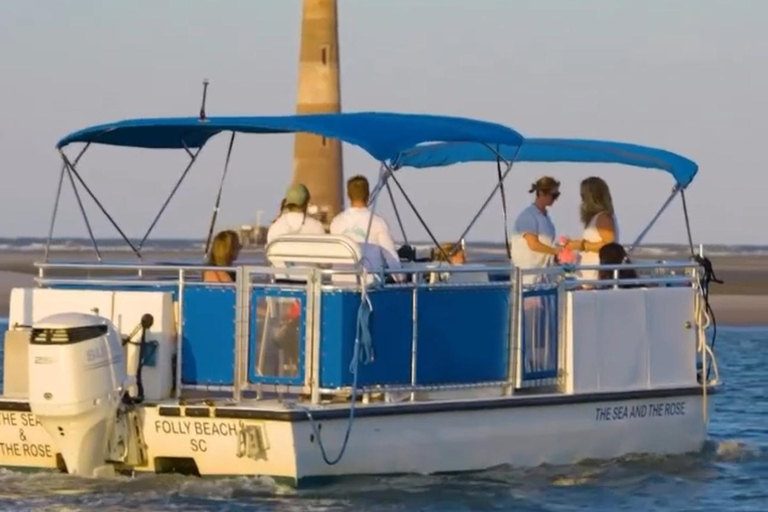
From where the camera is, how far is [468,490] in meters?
14.2

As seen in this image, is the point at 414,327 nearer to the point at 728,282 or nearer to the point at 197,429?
the point at 197,429

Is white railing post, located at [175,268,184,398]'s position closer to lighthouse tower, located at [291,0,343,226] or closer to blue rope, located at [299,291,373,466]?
blue rope, located at [299,291,373,466]

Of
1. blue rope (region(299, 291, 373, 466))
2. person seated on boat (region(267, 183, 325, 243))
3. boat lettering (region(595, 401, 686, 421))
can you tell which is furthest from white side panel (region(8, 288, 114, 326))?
boat lettering (region(595, 401, 686, 421))

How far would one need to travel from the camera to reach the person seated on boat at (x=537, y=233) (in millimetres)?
15461

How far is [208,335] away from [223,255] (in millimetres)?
734

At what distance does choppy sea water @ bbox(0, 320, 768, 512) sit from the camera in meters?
13.4

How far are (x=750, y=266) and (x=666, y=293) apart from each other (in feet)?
157

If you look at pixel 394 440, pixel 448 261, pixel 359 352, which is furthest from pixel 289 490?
pixel 448 261

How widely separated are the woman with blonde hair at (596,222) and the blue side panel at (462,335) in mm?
1618

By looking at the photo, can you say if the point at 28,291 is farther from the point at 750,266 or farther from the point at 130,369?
the point at 750,266

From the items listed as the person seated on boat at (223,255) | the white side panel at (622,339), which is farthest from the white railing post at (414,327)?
the white side panel at (622,339)

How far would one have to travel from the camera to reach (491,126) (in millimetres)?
14641

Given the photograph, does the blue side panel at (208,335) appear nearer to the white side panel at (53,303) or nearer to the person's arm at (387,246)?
the white side panel at (53,303)

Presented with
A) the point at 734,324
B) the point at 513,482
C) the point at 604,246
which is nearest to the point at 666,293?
the point at 604,246
